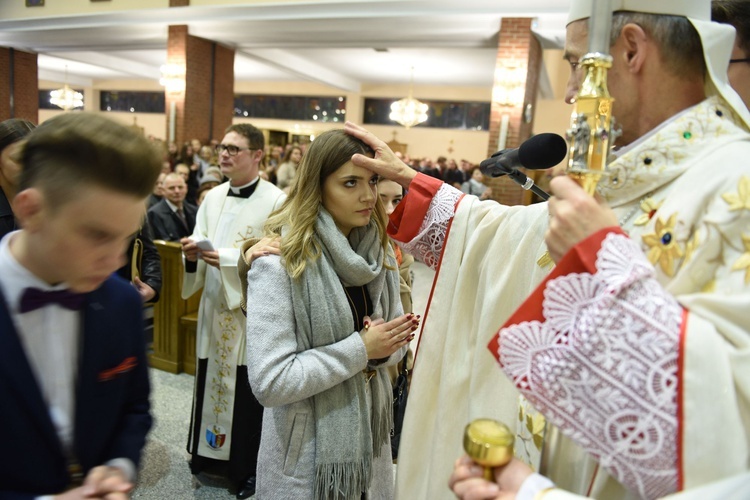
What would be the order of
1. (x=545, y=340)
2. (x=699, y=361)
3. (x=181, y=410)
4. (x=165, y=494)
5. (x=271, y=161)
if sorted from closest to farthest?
(x=699, y=361) → (x=545, y=340) → (x=165, y=494) → (x=181, y=410) → (x=271, y=161)

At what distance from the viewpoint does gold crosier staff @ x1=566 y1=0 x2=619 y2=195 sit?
79 cm

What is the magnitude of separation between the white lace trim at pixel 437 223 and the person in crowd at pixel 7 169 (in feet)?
4.84

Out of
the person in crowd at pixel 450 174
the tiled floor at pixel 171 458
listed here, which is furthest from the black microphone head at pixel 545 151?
the person in crowd at pixel 450 174

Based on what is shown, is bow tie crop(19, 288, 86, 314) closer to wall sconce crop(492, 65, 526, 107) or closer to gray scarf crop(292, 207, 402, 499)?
gray scarf crop(292, 207, 402, 499)

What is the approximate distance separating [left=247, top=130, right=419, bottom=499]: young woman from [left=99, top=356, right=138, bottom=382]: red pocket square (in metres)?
0.41

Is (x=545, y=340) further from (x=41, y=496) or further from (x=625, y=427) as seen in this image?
(x=41, y=496)

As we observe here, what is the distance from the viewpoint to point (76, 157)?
3.08 ft

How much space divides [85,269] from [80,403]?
0.92 feet

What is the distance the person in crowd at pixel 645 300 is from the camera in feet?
2.41

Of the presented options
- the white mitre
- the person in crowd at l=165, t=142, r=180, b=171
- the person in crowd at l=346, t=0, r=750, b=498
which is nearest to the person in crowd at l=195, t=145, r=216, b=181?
the person in crowd at l=165, t=142, r=180, b=171

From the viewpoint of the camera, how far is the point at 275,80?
18.4 metres

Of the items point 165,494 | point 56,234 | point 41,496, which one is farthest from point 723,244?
point 165,494

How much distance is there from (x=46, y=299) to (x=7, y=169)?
134cm

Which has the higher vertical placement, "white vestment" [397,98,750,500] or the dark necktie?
"white vestment" [397,98,750,500]
